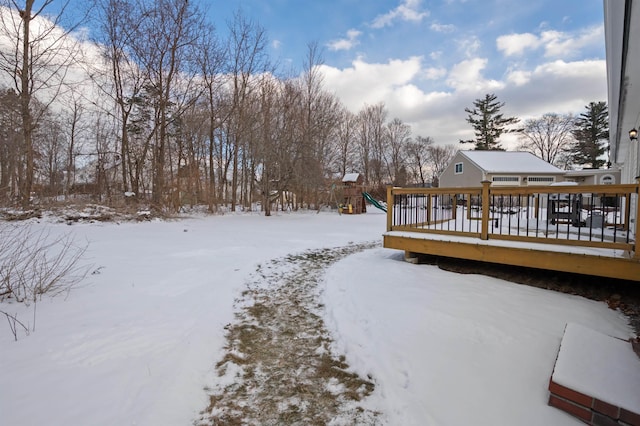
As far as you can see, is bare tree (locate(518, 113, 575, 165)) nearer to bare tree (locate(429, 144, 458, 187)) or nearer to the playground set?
bare tree (locate(429, 144, 458, 187))

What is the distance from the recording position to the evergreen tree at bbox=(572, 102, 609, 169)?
2769cm

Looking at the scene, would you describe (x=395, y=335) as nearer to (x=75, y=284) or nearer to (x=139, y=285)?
(x=139, y=285)

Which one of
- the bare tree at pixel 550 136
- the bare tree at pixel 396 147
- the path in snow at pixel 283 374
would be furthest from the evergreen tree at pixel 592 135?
the path in snow at pixel 283 374

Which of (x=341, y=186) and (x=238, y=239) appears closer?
(x=238, y=239)

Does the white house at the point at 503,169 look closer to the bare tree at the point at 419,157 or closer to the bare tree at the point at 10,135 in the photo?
the bare tree at the point at 419,157

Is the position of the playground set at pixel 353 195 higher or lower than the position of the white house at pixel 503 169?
lower

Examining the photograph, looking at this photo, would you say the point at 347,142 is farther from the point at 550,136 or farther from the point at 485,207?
the point at 485,207

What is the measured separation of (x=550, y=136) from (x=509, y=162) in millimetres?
14321

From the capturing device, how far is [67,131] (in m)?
16.8

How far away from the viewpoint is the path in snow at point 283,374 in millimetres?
1736

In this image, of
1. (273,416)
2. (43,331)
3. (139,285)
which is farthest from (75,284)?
(273,416)

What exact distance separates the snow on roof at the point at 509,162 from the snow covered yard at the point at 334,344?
69.9 feet

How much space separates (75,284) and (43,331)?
1.26 m

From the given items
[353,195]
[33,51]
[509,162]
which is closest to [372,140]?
[509,162]
